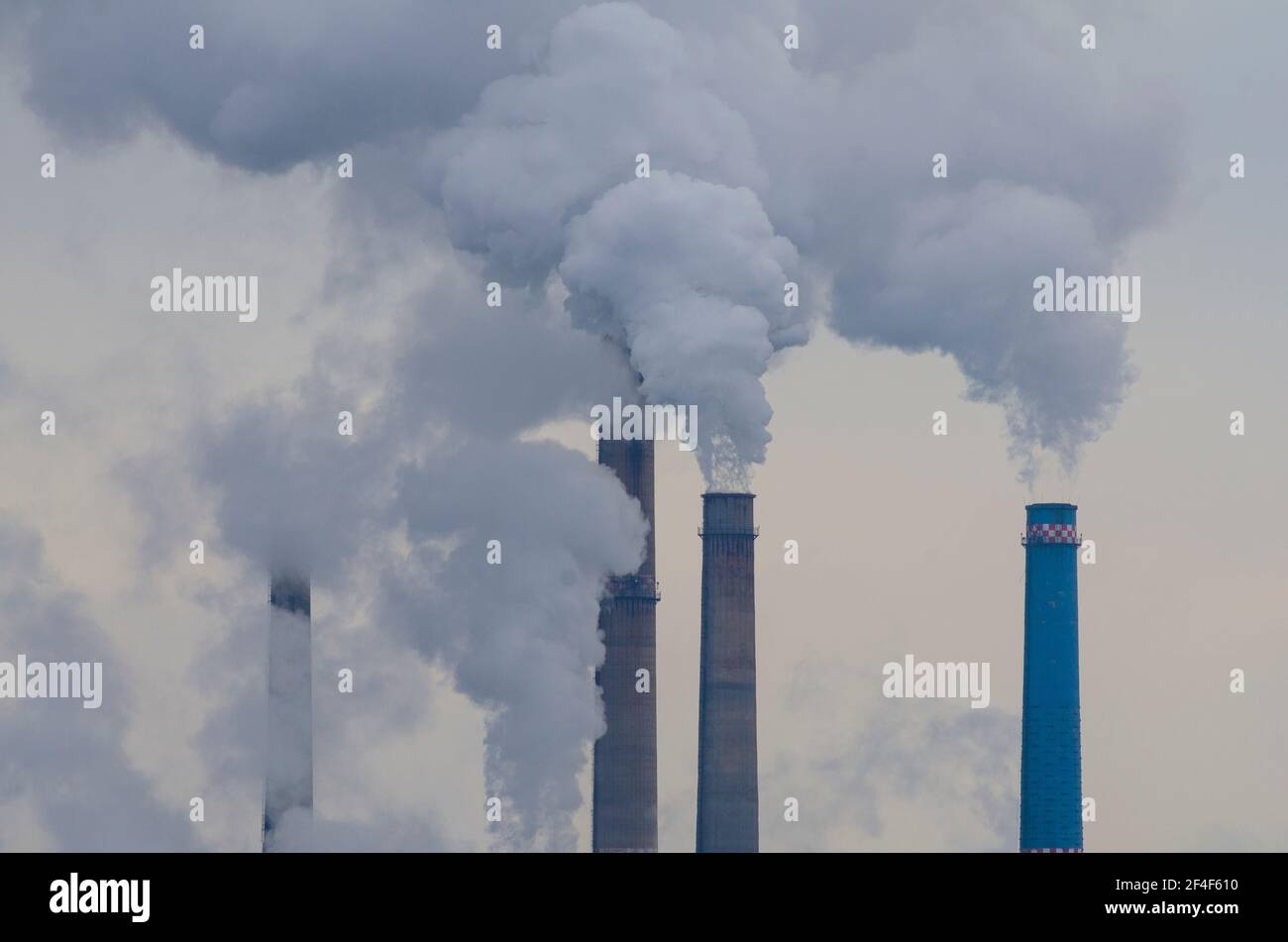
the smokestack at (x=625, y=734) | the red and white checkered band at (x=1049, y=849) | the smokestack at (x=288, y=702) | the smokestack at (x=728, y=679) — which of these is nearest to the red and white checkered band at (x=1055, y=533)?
the red and white checkered band at (x=1049, y=849)

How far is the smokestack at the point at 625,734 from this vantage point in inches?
3538

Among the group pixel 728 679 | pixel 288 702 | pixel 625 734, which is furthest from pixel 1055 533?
pixel 288 702

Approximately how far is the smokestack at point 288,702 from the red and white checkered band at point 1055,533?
2960cm

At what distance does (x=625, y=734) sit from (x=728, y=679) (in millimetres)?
5456

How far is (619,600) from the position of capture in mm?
91625

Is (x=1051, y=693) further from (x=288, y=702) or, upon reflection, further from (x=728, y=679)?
(x=288, y=702)

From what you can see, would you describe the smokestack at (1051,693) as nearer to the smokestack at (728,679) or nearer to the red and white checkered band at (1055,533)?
the red and white checkered band at (1055,533)

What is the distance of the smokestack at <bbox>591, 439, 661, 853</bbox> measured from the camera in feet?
295
